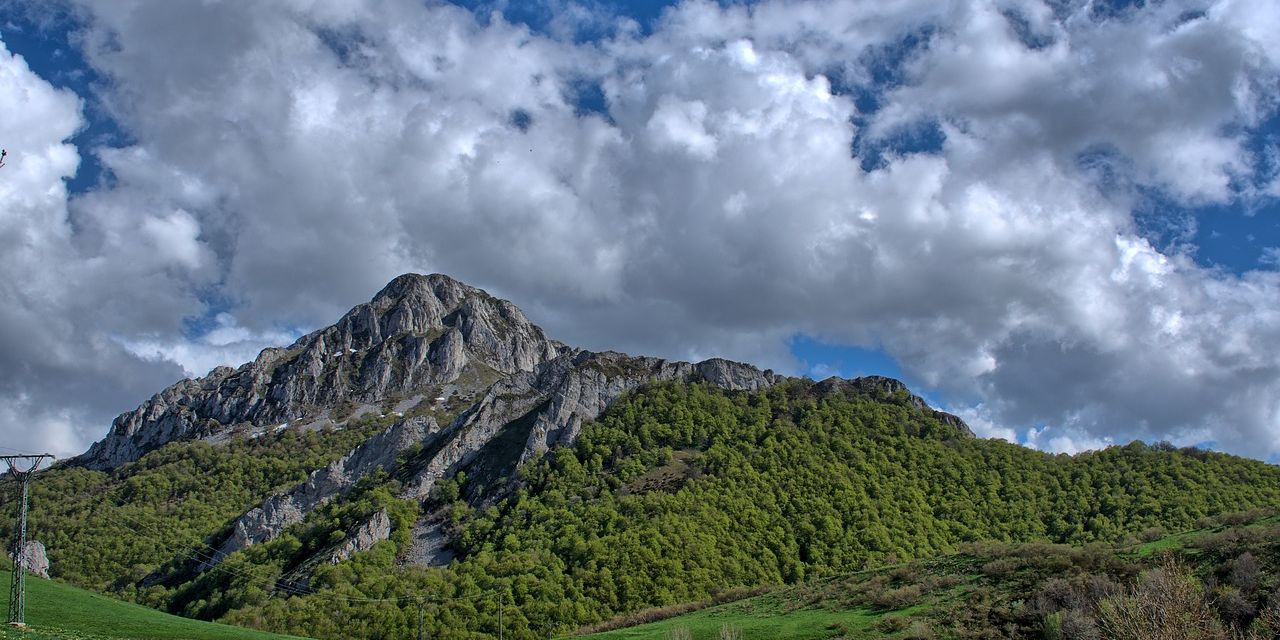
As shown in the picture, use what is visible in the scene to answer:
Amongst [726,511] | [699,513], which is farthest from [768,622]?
[726,511]

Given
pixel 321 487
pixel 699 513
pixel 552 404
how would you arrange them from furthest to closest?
pixel 321 487 → pixel 552 404 → pixel 699 513

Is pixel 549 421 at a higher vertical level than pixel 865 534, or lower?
higher

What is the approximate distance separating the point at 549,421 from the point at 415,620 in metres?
55.7

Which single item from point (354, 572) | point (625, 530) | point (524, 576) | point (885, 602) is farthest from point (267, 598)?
point (885, 602)

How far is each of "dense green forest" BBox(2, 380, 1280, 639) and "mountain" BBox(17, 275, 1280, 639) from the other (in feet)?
1.28

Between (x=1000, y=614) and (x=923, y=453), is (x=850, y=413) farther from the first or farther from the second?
(x=1000, y=614)

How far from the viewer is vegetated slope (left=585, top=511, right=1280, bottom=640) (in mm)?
33344

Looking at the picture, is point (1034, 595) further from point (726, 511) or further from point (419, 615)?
point (419, 615)

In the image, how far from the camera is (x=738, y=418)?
148875mm

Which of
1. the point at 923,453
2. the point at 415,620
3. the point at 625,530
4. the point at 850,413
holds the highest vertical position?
the point at 850,413

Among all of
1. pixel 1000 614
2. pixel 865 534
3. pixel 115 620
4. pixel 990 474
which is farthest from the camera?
pixel 990 474

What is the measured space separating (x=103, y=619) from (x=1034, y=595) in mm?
63333

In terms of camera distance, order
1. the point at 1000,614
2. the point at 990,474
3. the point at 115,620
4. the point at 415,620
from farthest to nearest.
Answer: the point at 990,474 < the point at 415,620 < the point at 115,620 < the point at 1000,614

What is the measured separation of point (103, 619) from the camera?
5747 centimetres
